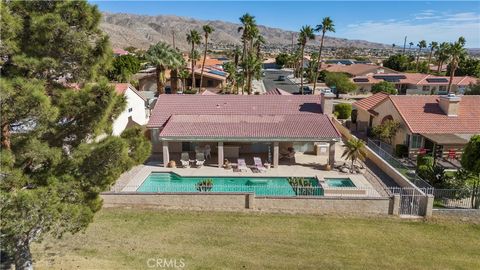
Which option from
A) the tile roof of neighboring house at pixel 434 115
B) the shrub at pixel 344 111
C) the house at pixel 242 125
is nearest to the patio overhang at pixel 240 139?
the house at pixel 242 125

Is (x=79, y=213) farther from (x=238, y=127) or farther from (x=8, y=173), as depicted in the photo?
(x=238, y=127)

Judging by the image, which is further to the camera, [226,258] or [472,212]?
[472,212]

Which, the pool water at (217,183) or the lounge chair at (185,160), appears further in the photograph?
the lounge chair at (185,160)

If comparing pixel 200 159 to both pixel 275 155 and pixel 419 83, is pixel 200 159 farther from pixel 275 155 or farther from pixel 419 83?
pixel 419 83

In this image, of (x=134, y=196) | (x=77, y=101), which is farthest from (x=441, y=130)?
(x=77, y=101)

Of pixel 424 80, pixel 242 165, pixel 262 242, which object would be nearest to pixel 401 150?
pixel 242 165

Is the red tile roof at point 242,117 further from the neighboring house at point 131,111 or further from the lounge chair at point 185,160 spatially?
the neighboring house at point 131,111

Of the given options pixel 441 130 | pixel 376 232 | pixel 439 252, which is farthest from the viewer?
pixel 441 130
